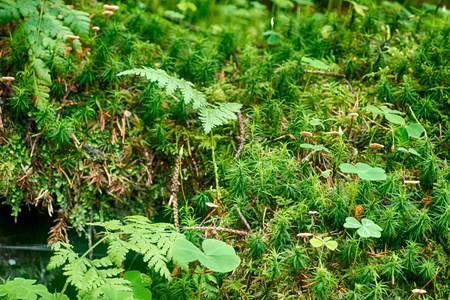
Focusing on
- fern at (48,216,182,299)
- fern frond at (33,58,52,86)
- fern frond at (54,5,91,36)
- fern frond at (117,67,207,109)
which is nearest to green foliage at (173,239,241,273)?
fern at (48,216,182,299)

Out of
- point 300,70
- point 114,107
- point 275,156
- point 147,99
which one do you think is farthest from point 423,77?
point 114,107

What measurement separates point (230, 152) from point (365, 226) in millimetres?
1084

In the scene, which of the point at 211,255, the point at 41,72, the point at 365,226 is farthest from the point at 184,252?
the point at 41,72

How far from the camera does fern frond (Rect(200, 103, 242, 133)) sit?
2752 millimetres

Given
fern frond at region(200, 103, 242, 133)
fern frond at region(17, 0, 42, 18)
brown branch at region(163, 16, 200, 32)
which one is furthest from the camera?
brown branch at region(163, 16, 200, 32)

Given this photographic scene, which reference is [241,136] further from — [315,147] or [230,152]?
[315,147]

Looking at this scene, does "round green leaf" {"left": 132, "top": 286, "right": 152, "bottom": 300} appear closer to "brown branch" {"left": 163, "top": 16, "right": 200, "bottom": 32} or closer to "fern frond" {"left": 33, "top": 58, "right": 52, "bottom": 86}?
"fern frond" {"left": 33, "top": 58, "right": 52, "bottom": 86}

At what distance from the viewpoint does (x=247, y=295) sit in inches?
91.8

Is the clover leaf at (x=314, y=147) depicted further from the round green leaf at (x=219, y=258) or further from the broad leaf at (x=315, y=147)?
the round green leaf at (x=219, y=258)

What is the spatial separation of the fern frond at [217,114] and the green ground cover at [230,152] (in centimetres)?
1

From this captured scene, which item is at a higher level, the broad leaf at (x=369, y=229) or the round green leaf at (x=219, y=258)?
the broad leaf at (x=369, y=229)

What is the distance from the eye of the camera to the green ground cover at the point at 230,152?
231 centimetres

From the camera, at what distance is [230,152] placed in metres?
3.02

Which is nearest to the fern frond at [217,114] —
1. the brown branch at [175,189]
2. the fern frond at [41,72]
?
the brown branch at [175,189]
